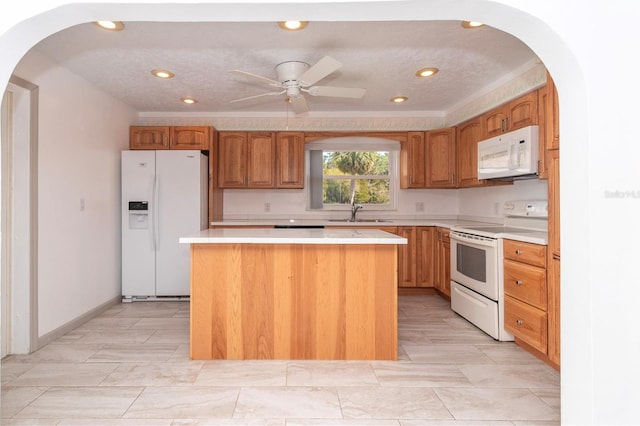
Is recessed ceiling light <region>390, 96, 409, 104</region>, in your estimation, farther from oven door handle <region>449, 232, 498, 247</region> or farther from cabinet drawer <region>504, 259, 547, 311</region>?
cabinet drawer <region>504, 259, 547, 311</region>

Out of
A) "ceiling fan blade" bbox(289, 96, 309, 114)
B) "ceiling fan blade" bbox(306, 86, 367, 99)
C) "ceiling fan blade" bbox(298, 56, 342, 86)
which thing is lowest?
"ceiling fan blade" bbox(289, 96, 309, 114)

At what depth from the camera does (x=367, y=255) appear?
265 centimetres

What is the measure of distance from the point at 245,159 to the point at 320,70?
92.5 inches

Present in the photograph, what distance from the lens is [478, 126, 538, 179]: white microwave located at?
2.90m

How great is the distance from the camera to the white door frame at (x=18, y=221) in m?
2.79

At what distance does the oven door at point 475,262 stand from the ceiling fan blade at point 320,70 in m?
1.88

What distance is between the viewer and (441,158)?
4.69 meters

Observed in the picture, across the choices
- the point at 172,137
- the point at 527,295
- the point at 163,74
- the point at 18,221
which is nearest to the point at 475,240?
the point at 527,295

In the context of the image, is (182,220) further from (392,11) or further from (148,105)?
(392,11)

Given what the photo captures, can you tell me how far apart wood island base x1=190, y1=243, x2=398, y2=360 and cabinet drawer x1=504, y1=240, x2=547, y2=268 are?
39.4 inches

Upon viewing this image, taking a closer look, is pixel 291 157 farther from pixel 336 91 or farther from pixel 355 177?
pixel 336 91

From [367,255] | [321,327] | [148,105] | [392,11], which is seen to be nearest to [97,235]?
[148,105]

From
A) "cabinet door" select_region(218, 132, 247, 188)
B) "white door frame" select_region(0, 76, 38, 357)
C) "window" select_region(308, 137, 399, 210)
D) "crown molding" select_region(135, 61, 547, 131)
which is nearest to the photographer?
"white door frame" select_region(0, 76, 38, 357)

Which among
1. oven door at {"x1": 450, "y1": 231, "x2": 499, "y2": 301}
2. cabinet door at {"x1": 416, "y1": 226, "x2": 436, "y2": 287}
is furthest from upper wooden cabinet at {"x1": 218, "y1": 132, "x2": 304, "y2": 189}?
oven door at {"x1": 450, "y1": 231, "x2": 499, "y2": 301}
